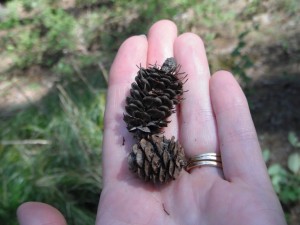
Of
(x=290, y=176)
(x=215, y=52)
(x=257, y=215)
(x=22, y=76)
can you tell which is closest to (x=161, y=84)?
(x=257, y=215)

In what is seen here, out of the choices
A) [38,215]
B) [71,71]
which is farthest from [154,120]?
[71,71]

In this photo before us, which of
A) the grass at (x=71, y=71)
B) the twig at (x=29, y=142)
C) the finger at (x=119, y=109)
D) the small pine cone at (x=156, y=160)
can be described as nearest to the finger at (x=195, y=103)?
the small pine cone at (x=156, y=160)

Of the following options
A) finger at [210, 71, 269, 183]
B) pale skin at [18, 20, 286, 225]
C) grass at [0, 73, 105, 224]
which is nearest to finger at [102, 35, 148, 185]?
pale skin at [18, 20, 286, 225]

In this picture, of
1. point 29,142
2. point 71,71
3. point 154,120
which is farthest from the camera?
point 71,71

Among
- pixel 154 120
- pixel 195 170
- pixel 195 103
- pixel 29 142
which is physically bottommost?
pixel 195 170

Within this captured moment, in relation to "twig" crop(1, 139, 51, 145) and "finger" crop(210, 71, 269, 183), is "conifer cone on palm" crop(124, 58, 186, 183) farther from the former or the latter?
"twig" crop(1, 139, 51, 145)

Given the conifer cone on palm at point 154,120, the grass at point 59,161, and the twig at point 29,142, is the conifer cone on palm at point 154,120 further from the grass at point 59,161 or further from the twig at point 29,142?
the twig at point 29,142

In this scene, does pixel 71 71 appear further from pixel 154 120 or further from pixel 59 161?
A: pixel 154 120

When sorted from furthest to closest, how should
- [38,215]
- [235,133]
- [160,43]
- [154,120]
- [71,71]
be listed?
[71,71], [160,43], [154,120], [235,133], [38,215]
